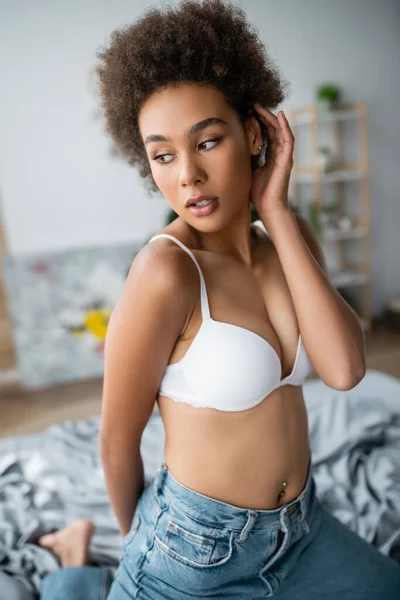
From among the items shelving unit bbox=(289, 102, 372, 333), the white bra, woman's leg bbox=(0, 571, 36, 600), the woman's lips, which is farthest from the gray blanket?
shelving unit bbox=(289, 102, 372, 333)

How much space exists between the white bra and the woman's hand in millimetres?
166

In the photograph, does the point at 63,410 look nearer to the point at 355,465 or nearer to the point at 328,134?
the point at 355,465

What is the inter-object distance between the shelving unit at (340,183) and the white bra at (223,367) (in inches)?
131

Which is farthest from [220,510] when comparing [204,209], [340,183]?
[340,183]

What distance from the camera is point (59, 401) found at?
3.42m

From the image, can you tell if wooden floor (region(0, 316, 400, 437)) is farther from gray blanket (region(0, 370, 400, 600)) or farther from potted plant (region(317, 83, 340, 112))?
potted plant (region(317, 83, 340, 112))

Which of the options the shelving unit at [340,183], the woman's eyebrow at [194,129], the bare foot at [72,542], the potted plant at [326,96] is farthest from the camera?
the shelving unit at [340,183]

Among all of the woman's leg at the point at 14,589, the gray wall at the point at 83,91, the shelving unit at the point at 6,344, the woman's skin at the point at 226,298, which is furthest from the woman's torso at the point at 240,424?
the shelving unit at the point at 6,344

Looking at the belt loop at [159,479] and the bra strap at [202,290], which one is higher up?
the bra strap at [202,290]

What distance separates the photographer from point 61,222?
3703mm

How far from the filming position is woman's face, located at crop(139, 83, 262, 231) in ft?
2.60

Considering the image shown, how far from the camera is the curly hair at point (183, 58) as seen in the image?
2.60 feet

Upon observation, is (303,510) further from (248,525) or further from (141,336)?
(141,336)

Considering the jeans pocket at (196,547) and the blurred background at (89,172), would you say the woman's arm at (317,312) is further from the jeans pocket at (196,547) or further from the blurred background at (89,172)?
the blurred background at (89,172)
